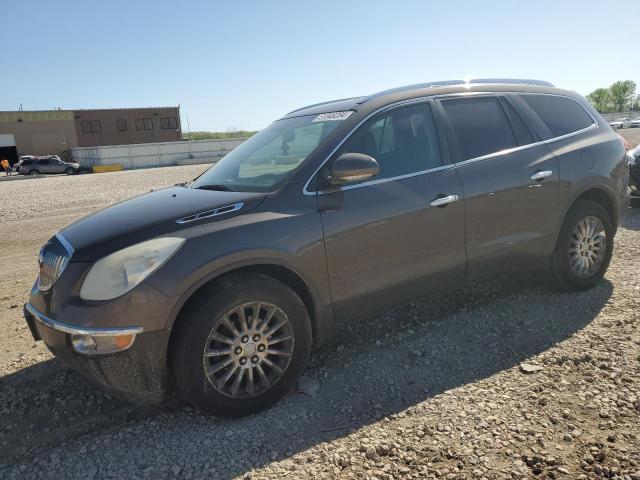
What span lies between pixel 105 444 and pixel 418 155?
9.24 ft

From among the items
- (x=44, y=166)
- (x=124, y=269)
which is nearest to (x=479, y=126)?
(x=124, y=269)

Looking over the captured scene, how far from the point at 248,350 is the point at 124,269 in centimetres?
86

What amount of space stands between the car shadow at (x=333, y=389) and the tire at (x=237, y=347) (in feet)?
0.51

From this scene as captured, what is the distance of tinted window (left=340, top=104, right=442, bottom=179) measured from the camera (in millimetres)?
3656

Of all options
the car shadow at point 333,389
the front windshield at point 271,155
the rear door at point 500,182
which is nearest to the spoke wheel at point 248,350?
the car shadow at point 333,389

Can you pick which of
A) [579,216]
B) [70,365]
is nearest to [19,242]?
[70,365]

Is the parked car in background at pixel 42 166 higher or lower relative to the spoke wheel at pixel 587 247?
higher

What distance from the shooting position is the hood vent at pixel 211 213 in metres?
3.06

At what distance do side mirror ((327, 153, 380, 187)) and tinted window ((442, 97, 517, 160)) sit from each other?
1.02m

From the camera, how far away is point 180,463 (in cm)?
275

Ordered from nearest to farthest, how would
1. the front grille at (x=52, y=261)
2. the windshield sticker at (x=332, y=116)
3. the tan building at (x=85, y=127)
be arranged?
the front grille at (x=52, y=261) → the windshield sticker at (x=332, y=116) → the tan building at (x=85, y=127)

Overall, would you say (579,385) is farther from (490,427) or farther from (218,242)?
(218,242)

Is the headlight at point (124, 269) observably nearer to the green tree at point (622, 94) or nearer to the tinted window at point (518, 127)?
the tinted window at point (518, 127)

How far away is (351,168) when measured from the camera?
10.8 ft
